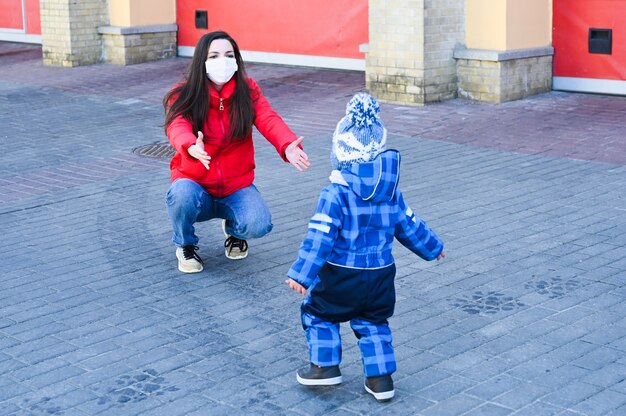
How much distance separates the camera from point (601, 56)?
12.7 m

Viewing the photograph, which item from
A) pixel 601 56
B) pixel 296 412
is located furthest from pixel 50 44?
pixel 296 412

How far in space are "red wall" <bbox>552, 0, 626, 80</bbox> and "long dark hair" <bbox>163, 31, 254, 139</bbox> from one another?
6986 millimetres

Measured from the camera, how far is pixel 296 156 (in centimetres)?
638

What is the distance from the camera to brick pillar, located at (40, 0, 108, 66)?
17062mm

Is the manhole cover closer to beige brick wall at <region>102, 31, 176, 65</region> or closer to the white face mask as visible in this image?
the white face mask

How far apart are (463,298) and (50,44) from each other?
12.7 metres

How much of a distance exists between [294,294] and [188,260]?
85 centimetres

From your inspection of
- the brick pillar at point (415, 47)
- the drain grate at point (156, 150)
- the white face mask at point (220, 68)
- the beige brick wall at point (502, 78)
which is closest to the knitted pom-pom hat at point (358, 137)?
the white face mask at point (220, 68)

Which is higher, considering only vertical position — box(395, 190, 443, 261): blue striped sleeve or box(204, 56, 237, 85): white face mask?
box(204, 56, 237, 85): white face mask

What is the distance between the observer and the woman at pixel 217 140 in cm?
669

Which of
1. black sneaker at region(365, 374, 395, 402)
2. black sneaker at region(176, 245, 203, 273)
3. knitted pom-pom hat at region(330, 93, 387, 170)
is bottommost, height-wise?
black sneaker at region(365, 374, 395, 402)

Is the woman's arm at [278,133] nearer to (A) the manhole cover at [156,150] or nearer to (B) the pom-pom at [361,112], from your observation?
(B) the pom-pom at [361,112]

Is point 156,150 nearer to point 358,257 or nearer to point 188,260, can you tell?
point 188,260

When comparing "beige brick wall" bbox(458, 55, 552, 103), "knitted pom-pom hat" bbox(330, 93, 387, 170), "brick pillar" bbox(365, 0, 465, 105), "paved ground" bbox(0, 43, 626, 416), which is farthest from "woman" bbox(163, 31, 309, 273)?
"beige brick wall" bbox(458, 55, 552, 103)
